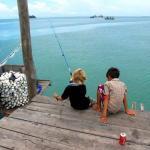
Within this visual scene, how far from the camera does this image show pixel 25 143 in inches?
143

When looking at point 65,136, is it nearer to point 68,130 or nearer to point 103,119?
point 68,130

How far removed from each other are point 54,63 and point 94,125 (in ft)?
57.4

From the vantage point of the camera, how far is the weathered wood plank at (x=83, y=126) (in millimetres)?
3758

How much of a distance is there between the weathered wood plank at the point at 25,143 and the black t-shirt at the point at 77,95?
1204 millimetres

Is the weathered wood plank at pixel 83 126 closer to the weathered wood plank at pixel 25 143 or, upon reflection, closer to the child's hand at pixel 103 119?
the child's hand at pixel 103 119

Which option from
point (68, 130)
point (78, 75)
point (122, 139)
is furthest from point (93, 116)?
point (122, 139)

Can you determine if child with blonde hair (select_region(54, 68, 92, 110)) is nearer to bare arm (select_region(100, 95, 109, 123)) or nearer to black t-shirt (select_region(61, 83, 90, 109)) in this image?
black t-shirt (select_region(61, 83, 90, 109))

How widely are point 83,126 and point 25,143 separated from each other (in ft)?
3.28

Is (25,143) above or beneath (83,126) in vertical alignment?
beneath

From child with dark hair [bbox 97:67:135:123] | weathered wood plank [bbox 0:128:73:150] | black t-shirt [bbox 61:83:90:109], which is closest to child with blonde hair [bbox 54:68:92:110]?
black t-shirt [bbox 61:83:90:109]

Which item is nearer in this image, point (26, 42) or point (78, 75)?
point (78, 75)

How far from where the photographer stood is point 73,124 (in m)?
4.16

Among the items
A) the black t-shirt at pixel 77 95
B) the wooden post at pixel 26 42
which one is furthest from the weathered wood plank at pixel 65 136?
the wooden post at pixel 26 42

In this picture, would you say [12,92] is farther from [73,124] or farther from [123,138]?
[123,138]
